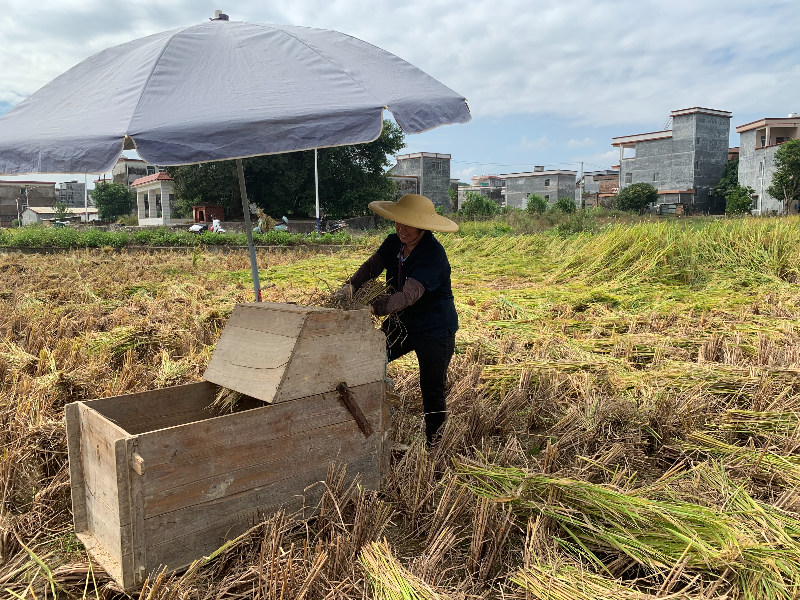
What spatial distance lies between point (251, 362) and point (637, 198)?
41.4m

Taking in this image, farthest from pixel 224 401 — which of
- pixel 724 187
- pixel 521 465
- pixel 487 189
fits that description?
pixel 487 189

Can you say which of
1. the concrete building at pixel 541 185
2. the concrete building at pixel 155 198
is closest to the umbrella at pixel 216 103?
the concrete building at pixel 155 198

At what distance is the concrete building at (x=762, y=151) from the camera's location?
120 feet

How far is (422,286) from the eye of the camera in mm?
3021

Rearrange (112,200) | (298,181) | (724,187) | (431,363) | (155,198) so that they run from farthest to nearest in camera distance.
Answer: (112,200)
(724,187)
(155,198)
(298,181)
(431,363)

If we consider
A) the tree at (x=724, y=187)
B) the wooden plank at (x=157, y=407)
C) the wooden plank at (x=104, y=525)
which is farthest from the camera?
the tree at (x=724, y=187)

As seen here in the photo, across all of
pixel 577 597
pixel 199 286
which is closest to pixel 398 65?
pixel 577 597

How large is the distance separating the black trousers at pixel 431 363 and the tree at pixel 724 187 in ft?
145

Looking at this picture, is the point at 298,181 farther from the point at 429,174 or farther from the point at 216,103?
the point at 216,103

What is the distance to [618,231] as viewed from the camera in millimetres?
10305

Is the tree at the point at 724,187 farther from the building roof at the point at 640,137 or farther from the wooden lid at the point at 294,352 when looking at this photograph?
the wooden lid at the point at 294,352

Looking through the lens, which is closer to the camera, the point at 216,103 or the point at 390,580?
the point at 390,580

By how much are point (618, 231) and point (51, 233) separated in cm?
1765

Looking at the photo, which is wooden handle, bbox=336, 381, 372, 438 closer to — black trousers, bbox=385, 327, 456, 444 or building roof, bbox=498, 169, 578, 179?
black trousers, bbox=385, 327, 456, 444
